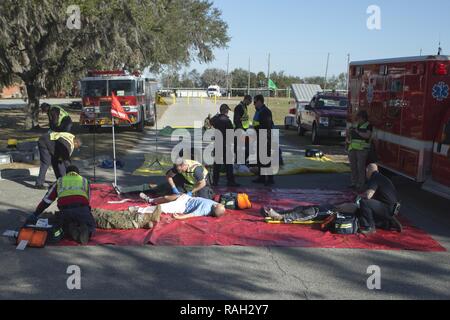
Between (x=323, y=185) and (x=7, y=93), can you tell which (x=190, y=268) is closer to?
(x=323, y=185)

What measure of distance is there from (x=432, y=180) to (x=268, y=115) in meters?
3.85

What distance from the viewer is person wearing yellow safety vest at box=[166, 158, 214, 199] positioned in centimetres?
855

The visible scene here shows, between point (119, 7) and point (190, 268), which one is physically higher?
point (119, 7)

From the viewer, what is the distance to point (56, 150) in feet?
33.5

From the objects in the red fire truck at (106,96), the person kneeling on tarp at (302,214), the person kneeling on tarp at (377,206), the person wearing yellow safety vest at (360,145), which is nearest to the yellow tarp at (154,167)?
the person wearing yellow safety vest at (360,145)

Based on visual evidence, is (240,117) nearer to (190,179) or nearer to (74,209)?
(190,179)

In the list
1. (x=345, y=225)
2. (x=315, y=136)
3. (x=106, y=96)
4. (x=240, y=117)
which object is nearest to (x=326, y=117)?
(x=315, y=136)

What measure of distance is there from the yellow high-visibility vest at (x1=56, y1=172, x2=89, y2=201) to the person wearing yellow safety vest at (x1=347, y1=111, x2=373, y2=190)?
5754mm

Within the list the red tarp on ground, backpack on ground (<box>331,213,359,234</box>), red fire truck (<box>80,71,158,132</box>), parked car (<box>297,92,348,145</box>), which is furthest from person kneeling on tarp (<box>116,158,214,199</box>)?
red fire truck (<box>80,71,158,132</box>)

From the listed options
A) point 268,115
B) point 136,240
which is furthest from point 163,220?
point 268,115

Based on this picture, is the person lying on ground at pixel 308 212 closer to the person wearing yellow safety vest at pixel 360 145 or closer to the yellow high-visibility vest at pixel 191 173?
the yellow high-visibility vest at pixel 191 173

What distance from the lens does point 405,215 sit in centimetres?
866

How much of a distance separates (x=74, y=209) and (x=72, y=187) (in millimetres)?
320
